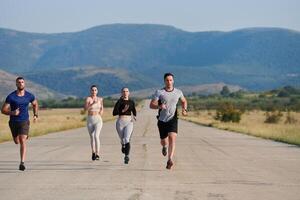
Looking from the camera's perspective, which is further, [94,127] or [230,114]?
[230,114]

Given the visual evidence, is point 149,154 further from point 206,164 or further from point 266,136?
point 266,136

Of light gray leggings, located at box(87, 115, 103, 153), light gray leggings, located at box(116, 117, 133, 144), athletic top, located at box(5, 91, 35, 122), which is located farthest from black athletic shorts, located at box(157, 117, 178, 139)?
athletic top, located at box(5, 91, 35, 122)

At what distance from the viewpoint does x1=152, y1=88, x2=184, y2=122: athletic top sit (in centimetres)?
1628

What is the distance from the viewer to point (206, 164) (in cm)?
1822

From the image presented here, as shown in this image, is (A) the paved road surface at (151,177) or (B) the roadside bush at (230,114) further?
(B) the roadside bush at (230,114)

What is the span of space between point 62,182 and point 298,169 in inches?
236

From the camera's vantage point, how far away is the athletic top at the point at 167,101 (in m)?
16.3

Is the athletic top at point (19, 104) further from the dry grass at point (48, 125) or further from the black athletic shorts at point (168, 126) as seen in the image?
the dry grass at point (48, 125)

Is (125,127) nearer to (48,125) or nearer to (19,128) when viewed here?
(19,128)

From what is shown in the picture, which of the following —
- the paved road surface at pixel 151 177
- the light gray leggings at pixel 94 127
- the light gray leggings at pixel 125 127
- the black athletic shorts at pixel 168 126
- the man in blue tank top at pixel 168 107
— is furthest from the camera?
the light gray leggings at pixel 94 127

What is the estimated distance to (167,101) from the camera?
1628 cm

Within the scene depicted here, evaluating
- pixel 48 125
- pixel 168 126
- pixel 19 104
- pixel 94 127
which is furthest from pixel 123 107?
pixel 48 125

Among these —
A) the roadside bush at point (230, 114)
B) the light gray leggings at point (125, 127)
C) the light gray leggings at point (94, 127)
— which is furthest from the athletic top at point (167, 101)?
the roadside bush at point (230, 114)

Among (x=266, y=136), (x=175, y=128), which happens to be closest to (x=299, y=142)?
(x=266, y=136)
